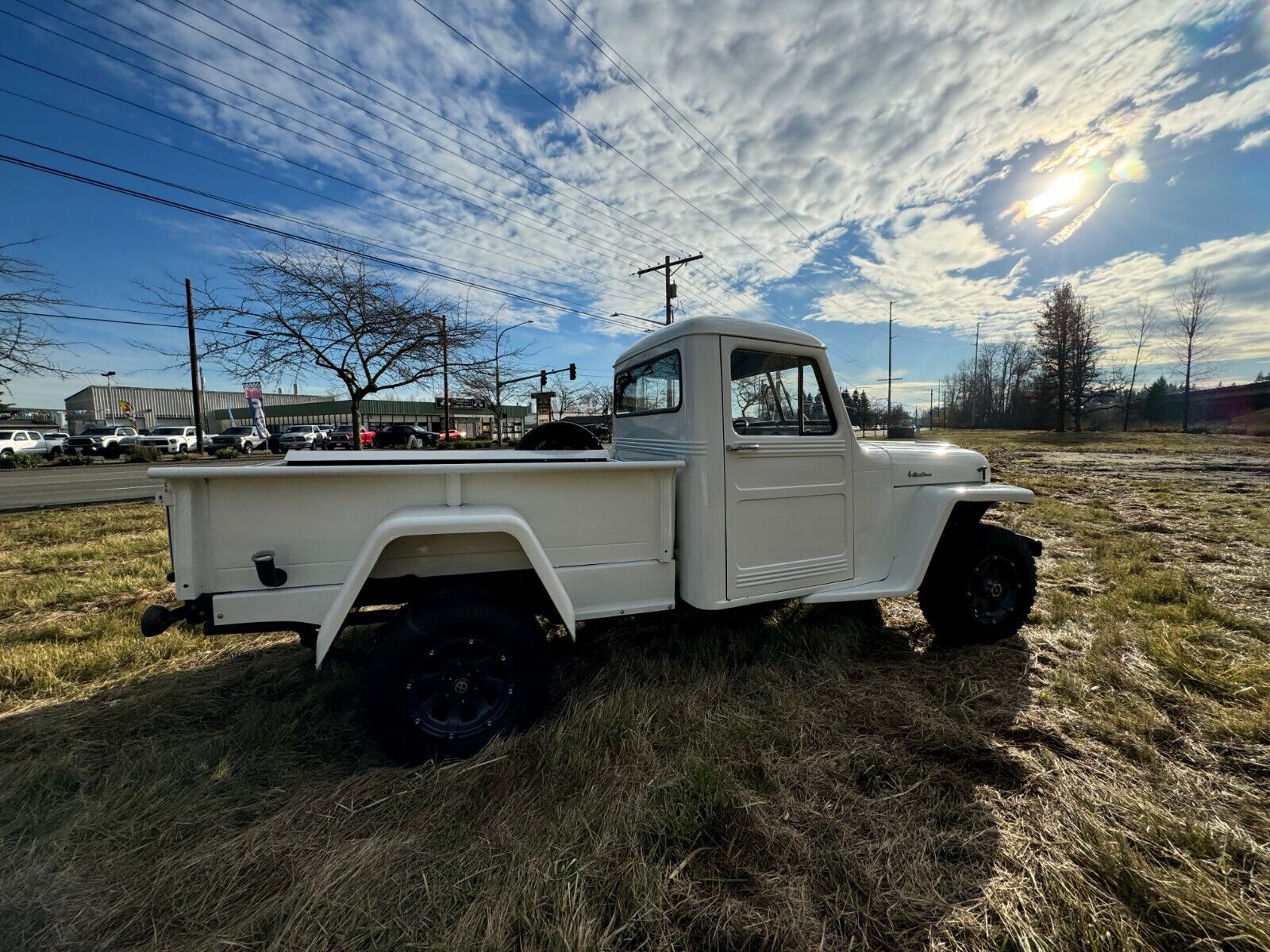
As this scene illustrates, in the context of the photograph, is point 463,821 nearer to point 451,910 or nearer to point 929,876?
point 451,910

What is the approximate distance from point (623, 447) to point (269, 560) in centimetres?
222

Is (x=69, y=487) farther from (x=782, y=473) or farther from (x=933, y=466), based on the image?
(x=933, y=466)

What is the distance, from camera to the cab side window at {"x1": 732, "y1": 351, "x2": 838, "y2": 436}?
3.00m

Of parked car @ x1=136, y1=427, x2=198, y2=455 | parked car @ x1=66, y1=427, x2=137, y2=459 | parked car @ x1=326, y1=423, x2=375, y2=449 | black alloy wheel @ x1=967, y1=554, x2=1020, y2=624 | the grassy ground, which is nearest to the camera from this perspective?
the grassy ground

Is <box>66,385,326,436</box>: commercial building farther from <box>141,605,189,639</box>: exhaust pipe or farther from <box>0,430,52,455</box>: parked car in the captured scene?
<box>141,605,189,639</box>: exhaust pipe

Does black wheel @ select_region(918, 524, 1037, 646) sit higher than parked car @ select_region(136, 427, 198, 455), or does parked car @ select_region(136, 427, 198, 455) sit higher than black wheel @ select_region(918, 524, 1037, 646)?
parked car @ select_region(136, 427, 198, 455)

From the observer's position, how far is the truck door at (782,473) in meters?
2.88

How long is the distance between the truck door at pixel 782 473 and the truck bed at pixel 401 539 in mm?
425

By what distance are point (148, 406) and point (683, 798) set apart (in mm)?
87886

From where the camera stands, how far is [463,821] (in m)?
2.03

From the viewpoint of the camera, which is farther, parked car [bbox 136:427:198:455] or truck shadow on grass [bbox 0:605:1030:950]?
parked car [bbox 136:427:198:455]

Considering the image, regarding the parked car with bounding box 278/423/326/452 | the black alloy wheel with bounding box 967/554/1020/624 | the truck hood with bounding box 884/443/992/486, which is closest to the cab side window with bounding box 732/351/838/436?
the truck hood with bounding box 884/443/992/486

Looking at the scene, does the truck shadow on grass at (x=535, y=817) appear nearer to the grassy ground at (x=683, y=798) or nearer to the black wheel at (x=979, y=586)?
the grassy ground at (x=683, y=798)

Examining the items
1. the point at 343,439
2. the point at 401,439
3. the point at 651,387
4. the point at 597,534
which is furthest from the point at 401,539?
the point at 343,439
